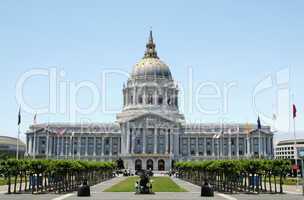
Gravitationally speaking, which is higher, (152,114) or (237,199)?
(152,114)

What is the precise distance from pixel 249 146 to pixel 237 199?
152 m

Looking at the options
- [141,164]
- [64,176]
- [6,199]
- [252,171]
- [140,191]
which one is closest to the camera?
[6,199]

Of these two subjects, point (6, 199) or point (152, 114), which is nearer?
point (6, 199)

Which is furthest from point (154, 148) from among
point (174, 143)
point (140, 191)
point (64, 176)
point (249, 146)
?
point (140, 191)

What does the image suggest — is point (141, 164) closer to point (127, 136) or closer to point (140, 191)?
point (127, 136)

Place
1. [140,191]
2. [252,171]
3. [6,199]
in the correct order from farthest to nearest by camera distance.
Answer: [252,171] → [140,191] → [6,199]

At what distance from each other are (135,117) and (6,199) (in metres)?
147

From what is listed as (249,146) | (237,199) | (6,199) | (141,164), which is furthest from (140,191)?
(249,146)

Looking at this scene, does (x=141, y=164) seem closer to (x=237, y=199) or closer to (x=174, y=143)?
(x=174, y=143)

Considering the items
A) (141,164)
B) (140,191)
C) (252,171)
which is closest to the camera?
(140,191)

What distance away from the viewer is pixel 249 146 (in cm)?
19950

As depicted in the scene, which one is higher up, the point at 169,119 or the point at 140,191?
the point at 169,119

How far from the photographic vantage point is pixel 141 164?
18762cm

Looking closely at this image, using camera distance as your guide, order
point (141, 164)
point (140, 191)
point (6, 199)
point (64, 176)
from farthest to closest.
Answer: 1. point (141, 164)
2. point (64, 176)
3. point (140, 191)
4. point (6, 199)
